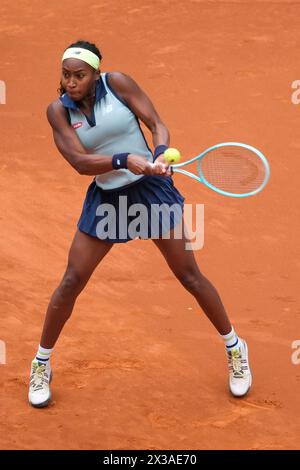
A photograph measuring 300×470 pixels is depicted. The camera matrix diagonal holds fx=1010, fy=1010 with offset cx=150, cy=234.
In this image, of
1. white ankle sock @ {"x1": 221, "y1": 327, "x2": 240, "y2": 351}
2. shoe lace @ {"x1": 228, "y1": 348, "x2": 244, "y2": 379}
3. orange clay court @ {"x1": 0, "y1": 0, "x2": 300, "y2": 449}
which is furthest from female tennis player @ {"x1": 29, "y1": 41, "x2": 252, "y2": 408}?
orange clay court @ {"x1": 0, "y1": 0, "x2": 300, "y2": 449}

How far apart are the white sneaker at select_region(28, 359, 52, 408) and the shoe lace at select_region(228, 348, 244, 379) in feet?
3.18

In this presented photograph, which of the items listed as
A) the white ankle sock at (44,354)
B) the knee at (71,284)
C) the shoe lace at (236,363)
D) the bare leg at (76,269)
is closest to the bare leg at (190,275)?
the shoe lace at (236,363)

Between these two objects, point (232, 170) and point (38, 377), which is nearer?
point (232, 170)

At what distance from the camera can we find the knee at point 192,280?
5.13 metres

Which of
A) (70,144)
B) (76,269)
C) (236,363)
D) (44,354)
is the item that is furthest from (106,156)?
(236,363)

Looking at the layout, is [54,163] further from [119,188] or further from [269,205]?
[119,188]

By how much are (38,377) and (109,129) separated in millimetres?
1382

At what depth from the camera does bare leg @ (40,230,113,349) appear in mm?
5055

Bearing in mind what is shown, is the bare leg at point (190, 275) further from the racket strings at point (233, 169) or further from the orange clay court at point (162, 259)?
the orange clay court at point (162, 259)

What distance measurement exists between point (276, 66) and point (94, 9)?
119 inches

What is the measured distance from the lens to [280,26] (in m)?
11.7

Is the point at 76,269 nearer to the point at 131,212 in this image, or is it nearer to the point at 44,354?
the point at 131,212

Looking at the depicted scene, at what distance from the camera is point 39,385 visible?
527 cm

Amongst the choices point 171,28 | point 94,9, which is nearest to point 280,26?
point 171,28
